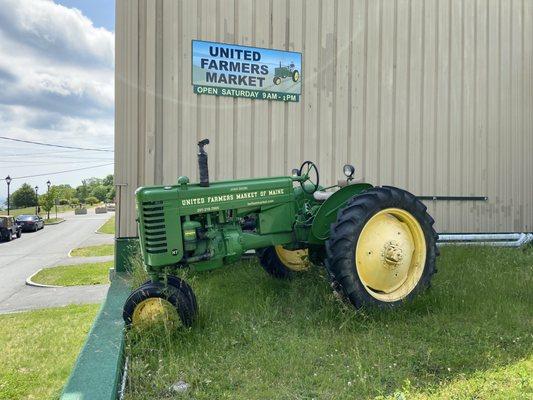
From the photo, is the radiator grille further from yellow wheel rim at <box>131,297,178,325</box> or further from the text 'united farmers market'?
the text 'united farmers market'

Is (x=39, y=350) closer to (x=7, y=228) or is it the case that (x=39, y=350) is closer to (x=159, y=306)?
(x=159, y=306)

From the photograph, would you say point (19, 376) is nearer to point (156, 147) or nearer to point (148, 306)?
point (148, 306)

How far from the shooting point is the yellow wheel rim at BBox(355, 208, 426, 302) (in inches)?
145

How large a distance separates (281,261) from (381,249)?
54.5 inches

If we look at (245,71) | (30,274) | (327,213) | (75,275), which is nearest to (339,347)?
(327,213)

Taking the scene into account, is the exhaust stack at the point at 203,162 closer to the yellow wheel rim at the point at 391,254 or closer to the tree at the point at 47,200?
the yellow wheel rim at the point at 391,254

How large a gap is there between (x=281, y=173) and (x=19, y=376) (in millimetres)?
3995

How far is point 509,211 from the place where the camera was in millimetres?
7500

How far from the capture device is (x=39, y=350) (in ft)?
18.5

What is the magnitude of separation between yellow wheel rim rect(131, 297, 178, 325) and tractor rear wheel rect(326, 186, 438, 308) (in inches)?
49.4

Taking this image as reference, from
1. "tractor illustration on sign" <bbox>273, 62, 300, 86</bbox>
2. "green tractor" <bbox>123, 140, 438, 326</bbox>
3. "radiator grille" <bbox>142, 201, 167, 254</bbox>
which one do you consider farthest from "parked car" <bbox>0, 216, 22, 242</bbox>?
"radiator grille" <bbox>142, 201, 167, 254</bbox>

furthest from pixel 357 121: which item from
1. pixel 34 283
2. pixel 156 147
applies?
pixel 34 283

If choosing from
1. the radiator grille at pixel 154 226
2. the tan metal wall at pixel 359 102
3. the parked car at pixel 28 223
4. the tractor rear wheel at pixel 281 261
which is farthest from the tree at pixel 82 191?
the radiator grille at pixel 154 226

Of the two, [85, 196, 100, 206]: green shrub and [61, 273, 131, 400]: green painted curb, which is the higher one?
[85, 196, 100, 206]: green shrub
